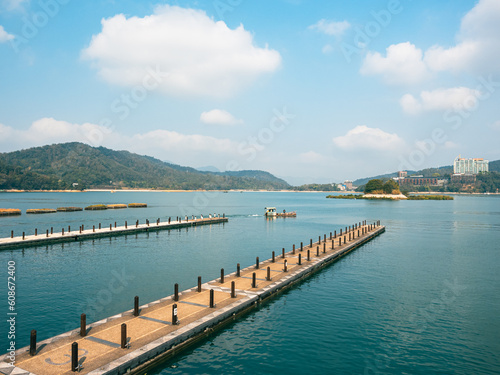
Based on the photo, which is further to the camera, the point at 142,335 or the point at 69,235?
the point at 69,235

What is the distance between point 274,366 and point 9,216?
116m

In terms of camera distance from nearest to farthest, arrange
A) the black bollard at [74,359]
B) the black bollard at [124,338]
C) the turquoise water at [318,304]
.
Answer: the black bollard at [74,359] < the black bollard at [124,338] < the turquoise water at [318,304]

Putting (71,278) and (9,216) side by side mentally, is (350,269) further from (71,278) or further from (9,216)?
(9,216)

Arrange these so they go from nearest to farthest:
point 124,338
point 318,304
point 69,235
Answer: point 124,338
point 318,304
point 69,235

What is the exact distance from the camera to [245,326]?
960 inches

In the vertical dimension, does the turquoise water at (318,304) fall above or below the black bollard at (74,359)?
below

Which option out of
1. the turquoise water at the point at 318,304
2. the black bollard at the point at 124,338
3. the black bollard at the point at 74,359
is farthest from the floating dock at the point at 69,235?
the black bollard at the point at 74,359

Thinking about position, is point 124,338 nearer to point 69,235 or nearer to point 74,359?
point 74,359

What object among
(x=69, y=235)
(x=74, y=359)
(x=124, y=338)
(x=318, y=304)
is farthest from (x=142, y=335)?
(x=69, y=235)

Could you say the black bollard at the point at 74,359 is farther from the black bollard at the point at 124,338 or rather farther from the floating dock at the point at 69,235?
the floating dock at the point at 69,235

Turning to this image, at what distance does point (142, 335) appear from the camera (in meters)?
19.6

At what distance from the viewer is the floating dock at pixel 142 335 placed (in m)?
16.1

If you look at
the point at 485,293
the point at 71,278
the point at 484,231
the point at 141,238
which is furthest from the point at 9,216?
the point at 484,231

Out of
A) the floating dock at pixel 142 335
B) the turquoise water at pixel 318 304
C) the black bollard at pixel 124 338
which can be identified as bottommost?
the turquoise water at pixel 318 304
